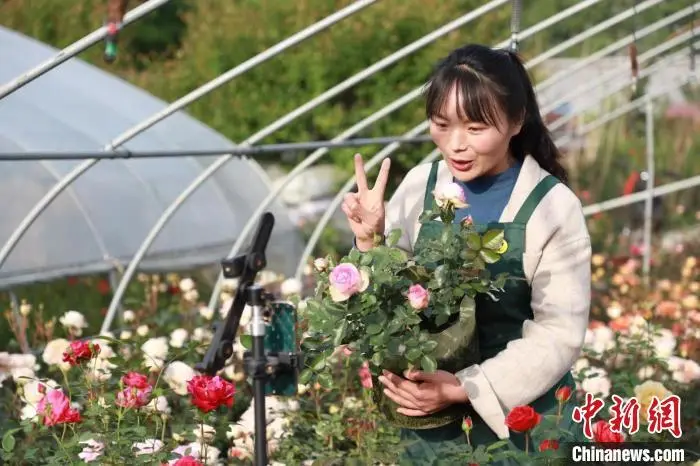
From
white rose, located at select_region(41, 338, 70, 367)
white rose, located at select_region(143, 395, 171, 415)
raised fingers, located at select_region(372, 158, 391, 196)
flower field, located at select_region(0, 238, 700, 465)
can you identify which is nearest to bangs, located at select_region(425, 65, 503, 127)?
raised fingers, located at select_region(372, 158, 391, 196)

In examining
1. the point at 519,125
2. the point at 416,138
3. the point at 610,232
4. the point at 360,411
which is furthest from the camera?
the point at 610,232

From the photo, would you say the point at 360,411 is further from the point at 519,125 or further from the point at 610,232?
the point at 610,232

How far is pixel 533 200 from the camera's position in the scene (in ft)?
6.86

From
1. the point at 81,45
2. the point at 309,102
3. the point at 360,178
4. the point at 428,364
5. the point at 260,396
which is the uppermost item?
the point at 309,102

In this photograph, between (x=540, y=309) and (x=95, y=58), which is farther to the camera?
(x=95, y=58)

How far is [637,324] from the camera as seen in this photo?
379cm

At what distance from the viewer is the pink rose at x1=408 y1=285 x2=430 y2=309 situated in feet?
6.29

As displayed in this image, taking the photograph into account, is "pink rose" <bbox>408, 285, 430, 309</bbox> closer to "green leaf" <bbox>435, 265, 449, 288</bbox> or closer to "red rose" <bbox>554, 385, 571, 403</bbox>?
"green leaf" <bbox>435, 265, 449, 288</bbox>

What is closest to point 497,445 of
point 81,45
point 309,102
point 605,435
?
point 605,435

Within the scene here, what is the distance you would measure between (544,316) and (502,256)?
119 mm

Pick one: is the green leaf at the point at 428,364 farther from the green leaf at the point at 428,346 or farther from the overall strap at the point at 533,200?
the overall strap at the point at 533,200

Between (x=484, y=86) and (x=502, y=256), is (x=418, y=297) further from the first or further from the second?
(x=484, y=86)

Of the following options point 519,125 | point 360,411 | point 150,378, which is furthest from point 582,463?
point 150,378

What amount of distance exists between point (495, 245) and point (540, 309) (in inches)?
6.9
